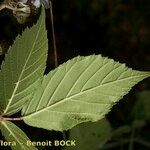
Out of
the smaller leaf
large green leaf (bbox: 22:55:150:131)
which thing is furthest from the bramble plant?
the smaller leaf

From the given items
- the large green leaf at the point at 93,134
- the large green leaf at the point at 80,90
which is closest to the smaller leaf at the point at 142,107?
the large green leaf at the point at 93,134

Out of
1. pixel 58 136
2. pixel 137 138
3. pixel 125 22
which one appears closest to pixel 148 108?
pixel 137 138

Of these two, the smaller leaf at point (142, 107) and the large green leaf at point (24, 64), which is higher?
the large green leaf at point (24, 64)

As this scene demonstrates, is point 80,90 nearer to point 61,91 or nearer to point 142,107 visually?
point 61,91

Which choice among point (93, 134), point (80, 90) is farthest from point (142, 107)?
point (80, 90)

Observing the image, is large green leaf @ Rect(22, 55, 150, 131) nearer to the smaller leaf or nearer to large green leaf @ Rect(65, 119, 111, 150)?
large green leaf @ Rect(65, 119, 111, 150)

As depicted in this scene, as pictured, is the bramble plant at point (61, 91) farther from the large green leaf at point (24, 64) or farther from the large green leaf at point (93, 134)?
the large green leaf at point (93, 134)

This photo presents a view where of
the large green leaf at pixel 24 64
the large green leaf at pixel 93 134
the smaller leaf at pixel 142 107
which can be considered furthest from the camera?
the smaller leaf at pixel 142 107

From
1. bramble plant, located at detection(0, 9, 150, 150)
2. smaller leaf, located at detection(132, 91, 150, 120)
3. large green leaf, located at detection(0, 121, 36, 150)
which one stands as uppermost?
bramble plant, located at detection(0, 9, 150, 150)
